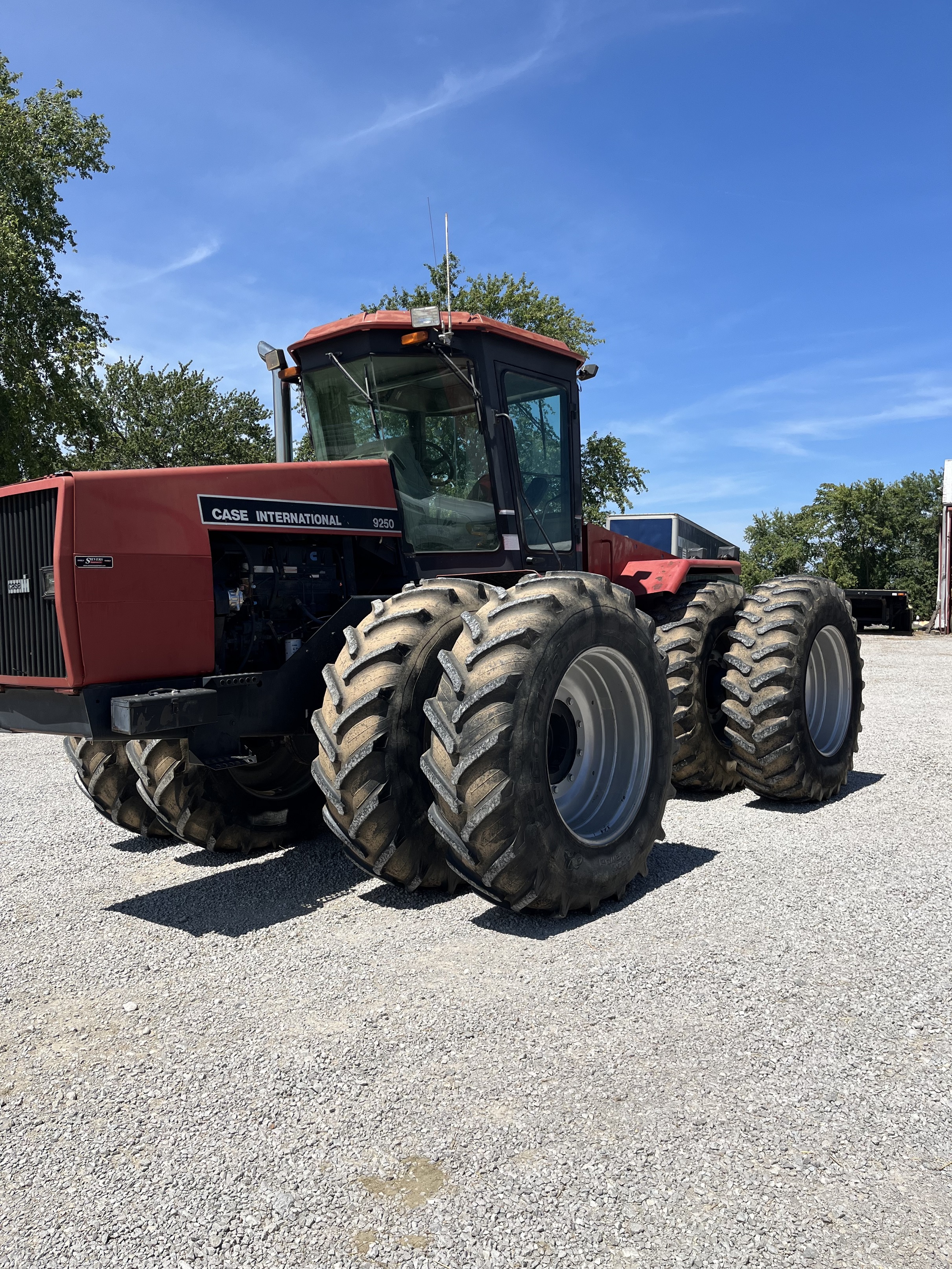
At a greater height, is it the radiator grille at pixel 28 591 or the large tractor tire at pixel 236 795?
the radiator grille at pixel 28 591

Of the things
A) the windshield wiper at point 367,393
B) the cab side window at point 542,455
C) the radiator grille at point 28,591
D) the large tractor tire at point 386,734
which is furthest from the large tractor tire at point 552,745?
the radiator grille at point 28,591

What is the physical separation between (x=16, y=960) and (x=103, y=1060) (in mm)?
1144

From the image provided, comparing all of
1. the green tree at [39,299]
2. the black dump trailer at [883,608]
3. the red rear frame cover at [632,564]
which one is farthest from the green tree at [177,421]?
the red rear frame cover at [632,564]

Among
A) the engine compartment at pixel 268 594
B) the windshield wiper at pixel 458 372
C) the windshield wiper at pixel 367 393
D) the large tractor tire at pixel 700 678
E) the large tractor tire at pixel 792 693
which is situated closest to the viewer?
the engine compartment at pixel 268 594

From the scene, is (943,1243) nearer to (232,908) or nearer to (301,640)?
(232,908)

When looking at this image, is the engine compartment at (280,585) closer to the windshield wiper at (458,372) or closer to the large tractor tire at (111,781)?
the windshield wiper at (458,372)

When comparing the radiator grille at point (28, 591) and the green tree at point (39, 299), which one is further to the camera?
the green tree at point (39, 299)

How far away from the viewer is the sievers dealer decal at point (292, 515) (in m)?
4.36

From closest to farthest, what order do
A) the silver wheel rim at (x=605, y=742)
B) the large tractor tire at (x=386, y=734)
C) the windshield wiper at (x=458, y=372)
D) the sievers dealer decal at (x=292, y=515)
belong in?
1. the large tractor tire at (x=386, y=734)
2. the sievers dealer decal at (x=292, y=515)
3. the silver wheel rim at (x=605, y=742)
4. the windshield wiper at (x=458, y=372)

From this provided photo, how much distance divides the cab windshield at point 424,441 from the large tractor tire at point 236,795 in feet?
4.73

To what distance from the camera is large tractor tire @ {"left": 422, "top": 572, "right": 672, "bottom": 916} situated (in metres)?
3.87

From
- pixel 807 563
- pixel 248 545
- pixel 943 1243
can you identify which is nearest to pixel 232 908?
pixel 248 545

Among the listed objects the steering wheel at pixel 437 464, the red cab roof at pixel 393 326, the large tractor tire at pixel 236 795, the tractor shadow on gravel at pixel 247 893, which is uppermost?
the red cab roof at pixel 393 326

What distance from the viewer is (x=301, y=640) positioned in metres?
4.86
